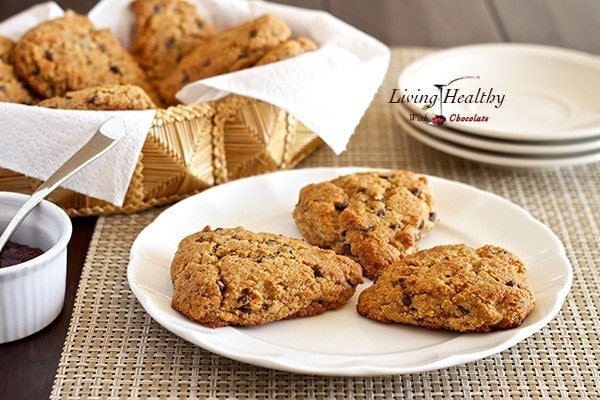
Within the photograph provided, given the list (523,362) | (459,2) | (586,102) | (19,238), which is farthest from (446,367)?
(459,2)

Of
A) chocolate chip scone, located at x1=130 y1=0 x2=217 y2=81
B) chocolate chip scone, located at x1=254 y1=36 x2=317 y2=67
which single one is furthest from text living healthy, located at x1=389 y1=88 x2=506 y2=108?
chocolate chip scone, located at x1=130 y1=0 x2=217 y2=81

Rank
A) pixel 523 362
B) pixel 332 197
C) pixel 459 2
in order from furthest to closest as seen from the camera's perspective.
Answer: pixel 459 2, pixel 332 197, pixel 523 362

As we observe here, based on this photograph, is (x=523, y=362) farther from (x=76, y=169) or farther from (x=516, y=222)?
(x=76, y=169)

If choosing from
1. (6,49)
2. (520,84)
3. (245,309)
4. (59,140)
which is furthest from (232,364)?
(520,84)

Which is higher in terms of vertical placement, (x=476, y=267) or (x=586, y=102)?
(x=476, y=267)

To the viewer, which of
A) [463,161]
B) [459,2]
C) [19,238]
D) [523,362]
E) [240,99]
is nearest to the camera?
[523,362]

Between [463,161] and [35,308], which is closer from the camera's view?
[35,308]
